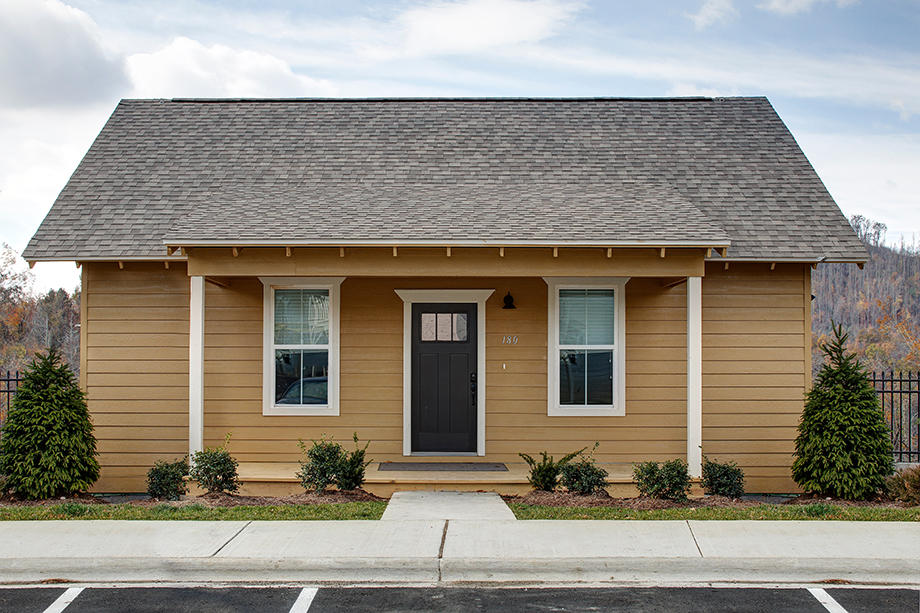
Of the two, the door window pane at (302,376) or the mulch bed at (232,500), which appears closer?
the mulch bed at (232,500)

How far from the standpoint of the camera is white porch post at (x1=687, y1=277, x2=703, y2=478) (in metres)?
9.73

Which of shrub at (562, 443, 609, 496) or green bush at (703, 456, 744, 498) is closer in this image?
shrub at (562, 443, 609, 496)

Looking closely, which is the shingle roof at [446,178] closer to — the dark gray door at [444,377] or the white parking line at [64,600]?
the dark gray door at [444,377]

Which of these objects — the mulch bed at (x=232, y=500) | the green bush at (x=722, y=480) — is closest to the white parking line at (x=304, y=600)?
the mulch bed at (x=232, y=500)

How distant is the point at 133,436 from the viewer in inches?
422

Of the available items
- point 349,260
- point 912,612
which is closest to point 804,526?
point 912,612

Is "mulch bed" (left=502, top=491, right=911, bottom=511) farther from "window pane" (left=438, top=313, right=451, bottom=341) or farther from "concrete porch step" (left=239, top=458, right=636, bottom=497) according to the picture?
"window pane" (left=438, top=313, right=451, bottom=341)

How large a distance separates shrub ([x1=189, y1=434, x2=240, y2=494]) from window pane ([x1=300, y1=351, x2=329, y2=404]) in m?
1.79

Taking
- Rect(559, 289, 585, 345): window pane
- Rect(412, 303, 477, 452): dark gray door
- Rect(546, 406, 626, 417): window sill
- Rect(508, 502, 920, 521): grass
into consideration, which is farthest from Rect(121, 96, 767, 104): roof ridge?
Rect(508, 502, 920, 521): grass

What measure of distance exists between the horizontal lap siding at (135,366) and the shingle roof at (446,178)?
0.64m

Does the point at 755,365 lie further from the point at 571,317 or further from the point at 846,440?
the point at 571,317

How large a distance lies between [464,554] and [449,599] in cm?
78

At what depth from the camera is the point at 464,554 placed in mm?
6551

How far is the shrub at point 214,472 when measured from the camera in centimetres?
920
